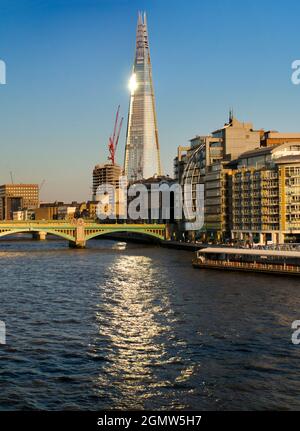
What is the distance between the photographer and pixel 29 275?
278 ft

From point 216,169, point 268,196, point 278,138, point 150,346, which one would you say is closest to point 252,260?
point 268,196

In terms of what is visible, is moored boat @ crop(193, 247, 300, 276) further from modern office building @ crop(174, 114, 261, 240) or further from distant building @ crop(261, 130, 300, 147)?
distant building @ crop(261, 130, 300, 147)

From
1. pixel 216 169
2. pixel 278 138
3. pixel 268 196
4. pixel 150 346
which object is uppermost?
pixel 278 138

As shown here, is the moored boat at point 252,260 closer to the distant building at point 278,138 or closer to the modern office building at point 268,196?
the modern office building at point 268,196

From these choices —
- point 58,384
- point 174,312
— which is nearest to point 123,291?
point 174,312

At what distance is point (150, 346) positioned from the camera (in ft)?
134

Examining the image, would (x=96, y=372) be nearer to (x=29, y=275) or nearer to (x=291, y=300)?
(x=291, y=300)

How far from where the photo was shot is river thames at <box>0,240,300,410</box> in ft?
101

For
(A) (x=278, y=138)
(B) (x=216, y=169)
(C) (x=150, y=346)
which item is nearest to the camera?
(C) (x=150, y=346)

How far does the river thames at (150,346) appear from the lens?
3083 cm

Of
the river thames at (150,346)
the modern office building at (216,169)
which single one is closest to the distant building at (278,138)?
the modern office building at (216,169)

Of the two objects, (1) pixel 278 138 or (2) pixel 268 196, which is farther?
(1) pixel 278 138

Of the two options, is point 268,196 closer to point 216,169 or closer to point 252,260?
point 216,169
